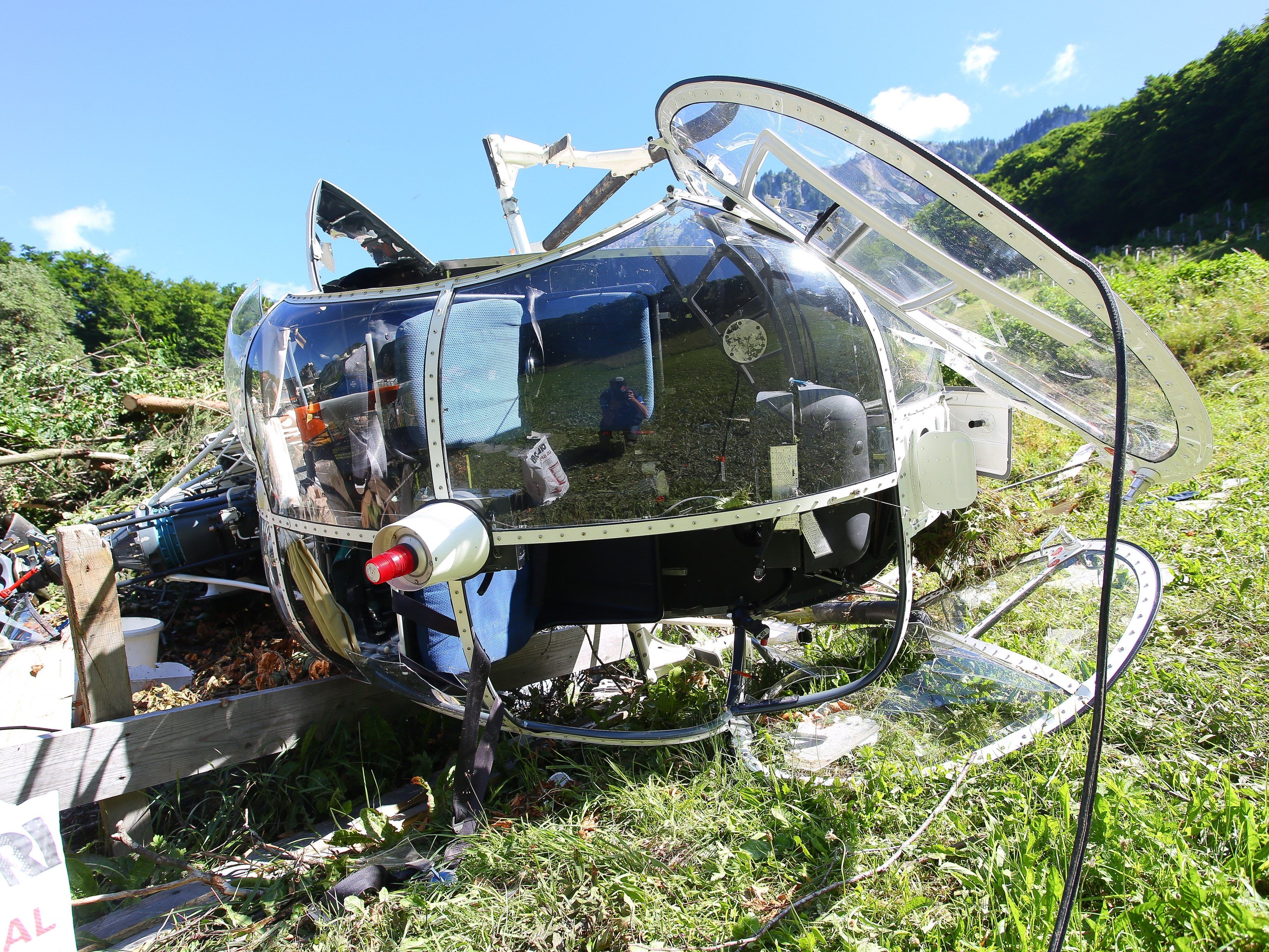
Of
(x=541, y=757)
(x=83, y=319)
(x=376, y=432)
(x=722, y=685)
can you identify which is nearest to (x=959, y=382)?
(x=722, y=685)

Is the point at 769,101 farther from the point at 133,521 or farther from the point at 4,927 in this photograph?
the point at 133,521

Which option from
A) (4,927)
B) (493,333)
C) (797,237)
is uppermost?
(797,237)

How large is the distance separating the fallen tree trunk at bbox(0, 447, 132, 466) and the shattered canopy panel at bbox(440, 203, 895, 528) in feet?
22.9

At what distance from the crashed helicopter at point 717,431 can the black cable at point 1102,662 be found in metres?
0.04

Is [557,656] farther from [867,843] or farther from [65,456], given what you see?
[65,456]

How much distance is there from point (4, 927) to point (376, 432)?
155 cm

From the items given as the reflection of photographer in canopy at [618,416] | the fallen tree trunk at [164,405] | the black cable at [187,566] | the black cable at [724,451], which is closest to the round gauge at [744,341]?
the black cable at [724,451]

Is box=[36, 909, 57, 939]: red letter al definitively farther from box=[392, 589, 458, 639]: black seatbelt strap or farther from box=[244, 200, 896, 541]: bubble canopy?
box=[244, 200, 896, 541]: bubble canopy

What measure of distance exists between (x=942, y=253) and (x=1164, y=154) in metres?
44.4

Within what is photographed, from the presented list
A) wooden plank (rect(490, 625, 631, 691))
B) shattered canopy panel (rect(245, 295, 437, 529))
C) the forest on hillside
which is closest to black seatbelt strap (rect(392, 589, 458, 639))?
shattered canopy panel (rect(245, 295, 437, 529))

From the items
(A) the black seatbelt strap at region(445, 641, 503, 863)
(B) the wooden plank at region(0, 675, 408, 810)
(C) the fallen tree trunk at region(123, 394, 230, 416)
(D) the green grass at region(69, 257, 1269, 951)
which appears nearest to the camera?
(D) the green grass at region(69, 257, 1269, 951)

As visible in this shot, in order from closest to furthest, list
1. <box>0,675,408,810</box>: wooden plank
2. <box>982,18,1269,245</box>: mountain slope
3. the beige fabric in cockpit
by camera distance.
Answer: <box>0,675,408,810</box>: wooden plank → the beige fabric in cockpit → <box>982,18,1269,245</box>: mountain slope

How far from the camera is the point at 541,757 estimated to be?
3.04 meters

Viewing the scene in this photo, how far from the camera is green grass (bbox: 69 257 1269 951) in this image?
1.85 meters
